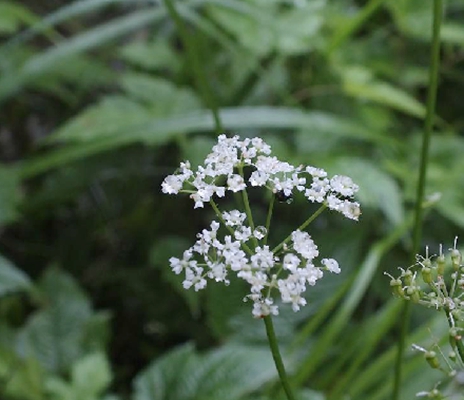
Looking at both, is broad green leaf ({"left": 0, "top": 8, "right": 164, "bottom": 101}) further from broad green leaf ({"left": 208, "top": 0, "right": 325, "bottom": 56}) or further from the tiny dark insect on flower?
the tiny dark insect on flower

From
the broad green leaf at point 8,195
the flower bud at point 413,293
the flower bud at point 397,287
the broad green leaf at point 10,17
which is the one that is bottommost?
the flower bud at point 413,293

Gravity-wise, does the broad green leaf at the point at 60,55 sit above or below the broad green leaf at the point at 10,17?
below

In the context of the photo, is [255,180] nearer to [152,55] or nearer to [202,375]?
[202,375]

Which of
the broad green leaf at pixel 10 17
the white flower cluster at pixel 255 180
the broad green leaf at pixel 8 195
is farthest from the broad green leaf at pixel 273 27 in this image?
the white flower cluster at pixel 255 180

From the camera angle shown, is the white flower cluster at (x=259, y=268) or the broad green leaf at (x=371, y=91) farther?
the broad green leaf at (x=371, y=91)

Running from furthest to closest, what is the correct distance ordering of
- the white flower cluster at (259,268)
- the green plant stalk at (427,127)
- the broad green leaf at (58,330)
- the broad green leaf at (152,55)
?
1. the broad green leaf at (152,55)
2. the broad green leaf at (58,330)
3. the green plant stalk at (427,127)
4. the white flower cluster at (259,268)

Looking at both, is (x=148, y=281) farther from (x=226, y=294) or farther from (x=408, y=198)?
(x=408, y=198)

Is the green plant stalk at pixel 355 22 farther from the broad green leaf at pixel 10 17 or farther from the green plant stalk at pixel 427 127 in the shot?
the broad green leaf at pixel 10 17

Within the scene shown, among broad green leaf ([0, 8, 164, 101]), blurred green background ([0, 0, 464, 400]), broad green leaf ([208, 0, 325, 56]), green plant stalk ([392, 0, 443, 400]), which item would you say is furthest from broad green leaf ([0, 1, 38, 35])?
green plant stalk ([392, 0, 443, 400])
